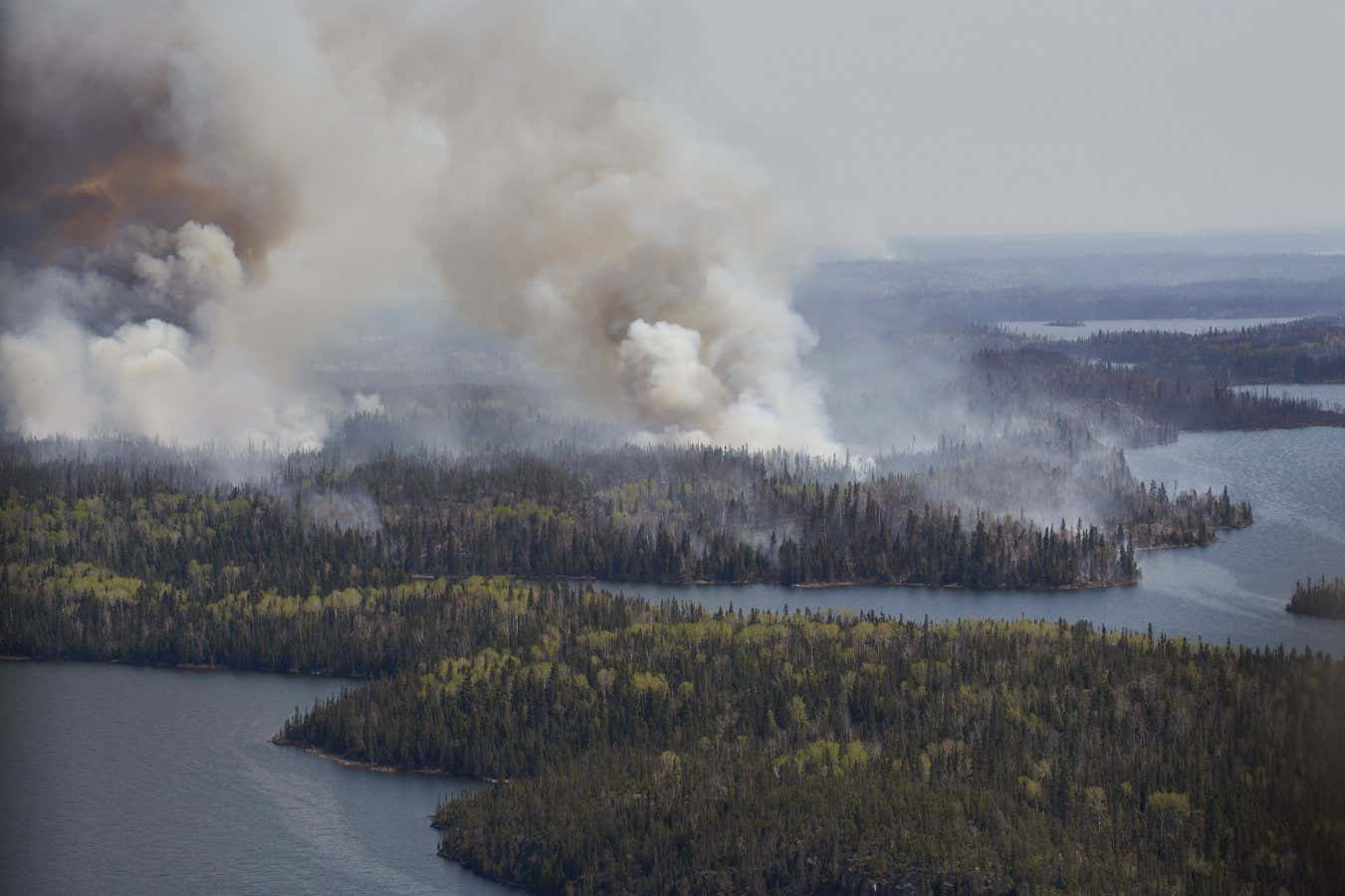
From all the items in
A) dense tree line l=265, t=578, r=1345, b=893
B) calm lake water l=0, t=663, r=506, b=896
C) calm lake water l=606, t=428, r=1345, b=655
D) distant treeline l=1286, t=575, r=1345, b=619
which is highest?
distant treeline l=1286, t=575, r=1345, b=619

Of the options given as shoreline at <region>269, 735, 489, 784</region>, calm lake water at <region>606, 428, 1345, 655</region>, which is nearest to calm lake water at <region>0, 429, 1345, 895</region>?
calm lake water at <region>606, 428, 1345, 655</region>

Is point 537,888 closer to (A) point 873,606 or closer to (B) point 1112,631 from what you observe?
(B) point 1112,631

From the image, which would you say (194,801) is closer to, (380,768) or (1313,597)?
(380,768)

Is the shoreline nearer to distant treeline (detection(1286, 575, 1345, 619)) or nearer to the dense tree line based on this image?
the dense tree line

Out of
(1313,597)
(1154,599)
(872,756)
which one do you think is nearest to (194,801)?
(872,756)

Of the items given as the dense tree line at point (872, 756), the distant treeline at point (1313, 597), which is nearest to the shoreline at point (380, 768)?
the dense tree line at point (872, 756)

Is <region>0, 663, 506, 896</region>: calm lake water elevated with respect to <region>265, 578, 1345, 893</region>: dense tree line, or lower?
lower
